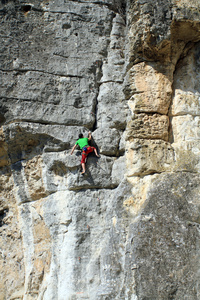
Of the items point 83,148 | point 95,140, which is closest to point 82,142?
point 83,148

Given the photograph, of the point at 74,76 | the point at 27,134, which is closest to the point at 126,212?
the point at 27,134

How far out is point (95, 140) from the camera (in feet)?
19.2

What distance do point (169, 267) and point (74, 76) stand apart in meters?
3.11

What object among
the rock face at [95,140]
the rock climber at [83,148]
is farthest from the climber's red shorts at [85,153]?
the rock face at [95,140]

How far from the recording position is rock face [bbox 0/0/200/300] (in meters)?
5.08

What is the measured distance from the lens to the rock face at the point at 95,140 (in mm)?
5078

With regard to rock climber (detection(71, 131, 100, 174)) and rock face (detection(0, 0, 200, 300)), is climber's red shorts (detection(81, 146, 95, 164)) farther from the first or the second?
rock face (detection(0, 0, 200, 300))

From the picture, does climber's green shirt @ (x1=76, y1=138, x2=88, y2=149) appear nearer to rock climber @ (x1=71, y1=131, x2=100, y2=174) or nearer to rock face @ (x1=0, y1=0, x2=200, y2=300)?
rock climber @ (x1=71, y1=131, x2=100, y2=174)

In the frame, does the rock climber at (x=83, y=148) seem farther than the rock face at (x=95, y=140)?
Yes

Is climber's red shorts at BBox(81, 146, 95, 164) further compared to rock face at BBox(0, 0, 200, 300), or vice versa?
climber's red shorts at BBox(81, 146, 95, 164)

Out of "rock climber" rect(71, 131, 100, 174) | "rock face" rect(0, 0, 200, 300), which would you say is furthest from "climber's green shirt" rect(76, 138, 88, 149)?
"rock face" rect(0, 0, 200, 300)

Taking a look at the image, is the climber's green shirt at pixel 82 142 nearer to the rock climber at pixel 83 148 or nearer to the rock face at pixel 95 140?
the rock climber at pixel 83 148

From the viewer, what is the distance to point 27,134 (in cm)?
574

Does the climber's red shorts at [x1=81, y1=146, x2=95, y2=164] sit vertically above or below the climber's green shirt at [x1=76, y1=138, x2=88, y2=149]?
→ below
